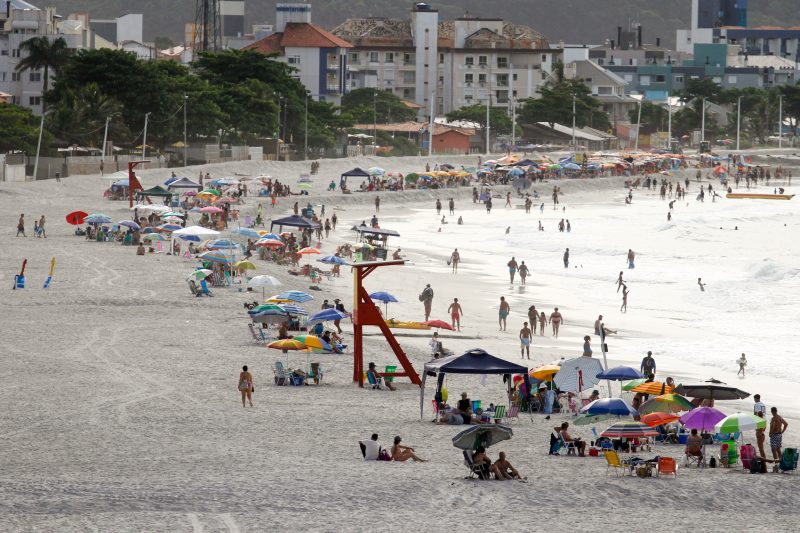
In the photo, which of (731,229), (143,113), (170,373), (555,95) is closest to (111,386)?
(170,373)

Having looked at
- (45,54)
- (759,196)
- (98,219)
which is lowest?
(98,219)

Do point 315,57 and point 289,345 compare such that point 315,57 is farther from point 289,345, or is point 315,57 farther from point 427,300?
point 289,345

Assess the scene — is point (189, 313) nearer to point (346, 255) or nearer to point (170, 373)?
point (170, 373)

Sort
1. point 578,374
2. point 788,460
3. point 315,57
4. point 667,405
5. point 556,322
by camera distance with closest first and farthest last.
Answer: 1. point 788,460
2. point 667,405
3. point 578,374
4. point 556,322
5. point 315,57

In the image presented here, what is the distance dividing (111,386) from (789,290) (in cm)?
2378

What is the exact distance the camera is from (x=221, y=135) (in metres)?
82.9

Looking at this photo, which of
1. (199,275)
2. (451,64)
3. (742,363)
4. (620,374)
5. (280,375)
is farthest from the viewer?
(451,64)

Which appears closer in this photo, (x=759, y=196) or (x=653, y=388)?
(x=653, y=388)

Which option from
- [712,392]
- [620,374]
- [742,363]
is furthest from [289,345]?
[742,363]

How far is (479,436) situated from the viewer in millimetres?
17172

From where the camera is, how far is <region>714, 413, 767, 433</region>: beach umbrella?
715 inches

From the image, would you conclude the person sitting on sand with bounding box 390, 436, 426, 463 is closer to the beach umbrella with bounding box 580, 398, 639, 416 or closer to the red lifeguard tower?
the beach umbrella with bounding box 580, 398, 639, 416

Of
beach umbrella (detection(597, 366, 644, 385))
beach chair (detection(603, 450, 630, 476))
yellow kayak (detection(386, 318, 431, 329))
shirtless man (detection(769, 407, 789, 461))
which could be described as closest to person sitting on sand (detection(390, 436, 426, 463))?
beach chair (detection(603, 450, 630, 476))

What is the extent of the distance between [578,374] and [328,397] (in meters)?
4.12
